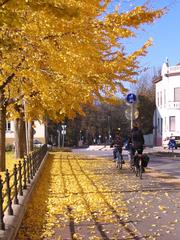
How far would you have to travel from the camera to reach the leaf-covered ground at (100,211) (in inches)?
346

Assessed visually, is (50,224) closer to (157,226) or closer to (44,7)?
Result: (157,226)

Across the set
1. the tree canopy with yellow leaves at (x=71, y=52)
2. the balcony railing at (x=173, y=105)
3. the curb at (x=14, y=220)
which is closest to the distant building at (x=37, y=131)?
the balcony railing at (x=173, y=105)

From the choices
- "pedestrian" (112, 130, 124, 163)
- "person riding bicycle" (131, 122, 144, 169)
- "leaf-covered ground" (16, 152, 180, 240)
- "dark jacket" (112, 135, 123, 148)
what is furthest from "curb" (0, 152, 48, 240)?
"dark jacket" (112, 135, 123, 148)

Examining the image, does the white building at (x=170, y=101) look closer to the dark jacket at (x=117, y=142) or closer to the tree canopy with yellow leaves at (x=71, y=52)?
the dark jacket at (x=117, y=142)

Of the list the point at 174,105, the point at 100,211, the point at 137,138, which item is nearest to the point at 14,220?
the point at 100,211

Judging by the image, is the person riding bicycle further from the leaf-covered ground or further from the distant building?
the distant building

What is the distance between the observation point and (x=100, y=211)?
10.8 metres

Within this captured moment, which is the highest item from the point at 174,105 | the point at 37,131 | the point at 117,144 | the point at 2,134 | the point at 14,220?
the point at 174,105

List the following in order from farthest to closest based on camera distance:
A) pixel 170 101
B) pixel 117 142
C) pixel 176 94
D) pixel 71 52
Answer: pixel 170 101 → pixel 176 94 → pixel 117 142 → pixel 71 52

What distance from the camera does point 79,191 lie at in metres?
13.8

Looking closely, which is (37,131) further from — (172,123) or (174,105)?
(174,105)

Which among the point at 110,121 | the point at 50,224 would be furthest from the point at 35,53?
the point at 110,121

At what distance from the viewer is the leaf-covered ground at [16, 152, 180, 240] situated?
8789mm

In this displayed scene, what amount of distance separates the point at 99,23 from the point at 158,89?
6283 cm
